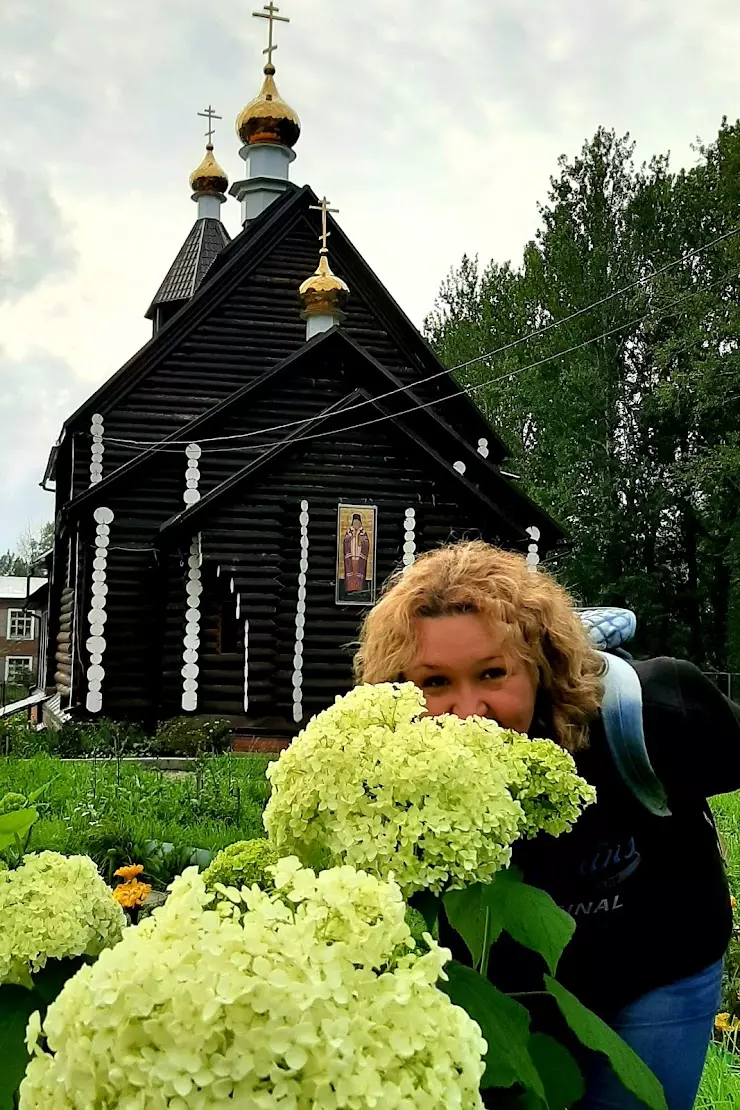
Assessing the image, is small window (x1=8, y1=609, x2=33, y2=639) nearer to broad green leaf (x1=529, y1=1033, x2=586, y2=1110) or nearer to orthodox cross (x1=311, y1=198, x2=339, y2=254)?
orthodox cross (x1=311, y1=198, x2=339, y2=254)

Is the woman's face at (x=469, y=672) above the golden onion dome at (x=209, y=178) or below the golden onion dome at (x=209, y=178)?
below

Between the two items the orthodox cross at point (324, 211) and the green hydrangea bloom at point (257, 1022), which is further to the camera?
the orthodox cross at point (324, 211)

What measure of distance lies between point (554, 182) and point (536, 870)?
2707 cm

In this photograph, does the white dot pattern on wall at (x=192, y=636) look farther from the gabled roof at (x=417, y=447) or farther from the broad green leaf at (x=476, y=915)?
the broad green leaf at (x=476, y=915)

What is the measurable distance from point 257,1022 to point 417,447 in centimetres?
1286

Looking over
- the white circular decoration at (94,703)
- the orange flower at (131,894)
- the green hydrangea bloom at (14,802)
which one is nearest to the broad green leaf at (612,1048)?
the green hydrangea bloom at (14,802)

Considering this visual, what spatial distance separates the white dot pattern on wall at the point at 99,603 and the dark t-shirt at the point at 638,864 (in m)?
12.0

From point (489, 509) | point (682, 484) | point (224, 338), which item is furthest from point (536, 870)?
point (682, 484)

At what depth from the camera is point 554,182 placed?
26.5 metres

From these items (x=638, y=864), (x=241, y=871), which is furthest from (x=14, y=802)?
(x=638, y=864)

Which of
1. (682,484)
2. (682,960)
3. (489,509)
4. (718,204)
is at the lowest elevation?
(682,960)

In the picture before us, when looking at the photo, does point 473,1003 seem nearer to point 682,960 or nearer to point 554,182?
point 682,960

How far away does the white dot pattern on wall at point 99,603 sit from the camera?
13.3 metres

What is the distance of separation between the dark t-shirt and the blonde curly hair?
0.09 meters
